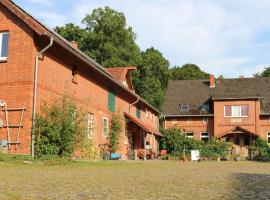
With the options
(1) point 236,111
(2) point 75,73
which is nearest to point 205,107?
(1) point 236,111

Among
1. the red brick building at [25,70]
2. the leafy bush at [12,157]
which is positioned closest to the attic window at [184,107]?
the red brick building at [25,70]

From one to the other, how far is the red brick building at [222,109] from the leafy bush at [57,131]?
31638 millimetres

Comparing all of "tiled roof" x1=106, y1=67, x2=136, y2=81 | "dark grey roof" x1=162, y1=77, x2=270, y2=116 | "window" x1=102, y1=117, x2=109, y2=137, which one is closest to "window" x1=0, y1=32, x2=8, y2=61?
"window" x1=102, y1=117, x2=109, y2=137

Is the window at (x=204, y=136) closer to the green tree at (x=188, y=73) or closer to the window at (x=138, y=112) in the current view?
the window at (x=138, y=112)

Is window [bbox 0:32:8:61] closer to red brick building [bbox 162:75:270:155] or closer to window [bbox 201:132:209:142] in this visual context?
red brick building [bbox 162:75:270:155]

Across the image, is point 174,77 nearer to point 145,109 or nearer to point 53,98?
point 145,109

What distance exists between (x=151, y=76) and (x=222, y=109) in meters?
14.5

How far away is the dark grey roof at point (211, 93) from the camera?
48.8m

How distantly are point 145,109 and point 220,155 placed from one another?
8.95 m

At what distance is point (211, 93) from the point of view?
51781mm

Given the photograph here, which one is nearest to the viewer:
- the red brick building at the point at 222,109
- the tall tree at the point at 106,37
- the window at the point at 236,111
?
the red brick building at the point at 222,109

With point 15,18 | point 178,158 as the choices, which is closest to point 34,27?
point 15,18

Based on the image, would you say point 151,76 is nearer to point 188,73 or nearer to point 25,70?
point 188,73

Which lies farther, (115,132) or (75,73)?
(115,132)
